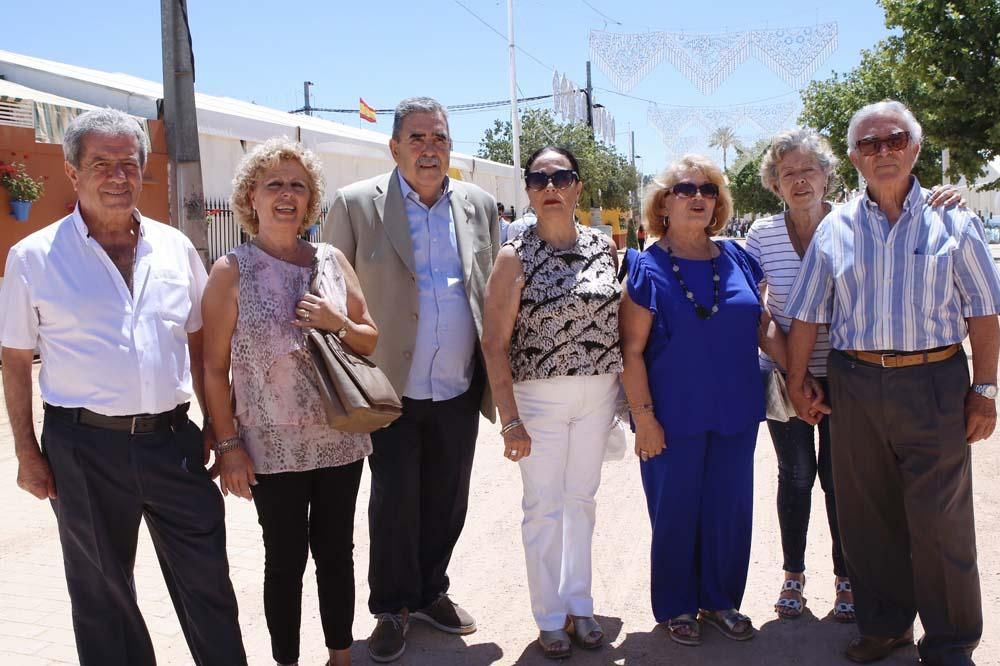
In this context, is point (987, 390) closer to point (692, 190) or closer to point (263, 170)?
point (692, 190)

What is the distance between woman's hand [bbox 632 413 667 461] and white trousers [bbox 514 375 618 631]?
0.16 meters

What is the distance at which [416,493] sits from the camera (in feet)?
12.7

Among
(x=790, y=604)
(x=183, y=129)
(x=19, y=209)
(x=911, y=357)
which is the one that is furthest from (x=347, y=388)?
(x=19, y=209)

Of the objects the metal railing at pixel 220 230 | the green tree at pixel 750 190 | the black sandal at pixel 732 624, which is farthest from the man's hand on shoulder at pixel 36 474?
the green tree at pixel 750 190

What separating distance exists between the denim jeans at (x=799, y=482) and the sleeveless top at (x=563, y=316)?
3.22 ft

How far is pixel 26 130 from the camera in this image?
11078 mm

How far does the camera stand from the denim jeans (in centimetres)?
402

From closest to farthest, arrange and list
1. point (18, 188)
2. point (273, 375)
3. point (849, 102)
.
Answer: point (273, 375), point (18, 188), point (849, 102)

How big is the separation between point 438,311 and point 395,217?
45cm

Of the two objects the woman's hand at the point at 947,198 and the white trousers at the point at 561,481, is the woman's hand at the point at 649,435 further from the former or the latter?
the woman's hand at the point at 947,198

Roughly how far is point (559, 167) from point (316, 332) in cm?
122

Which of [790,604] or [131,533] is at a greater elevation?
[131,533]

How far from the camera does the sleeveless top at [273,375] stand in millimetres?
3086

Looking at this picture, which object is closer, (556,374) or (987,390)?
(987,390)
